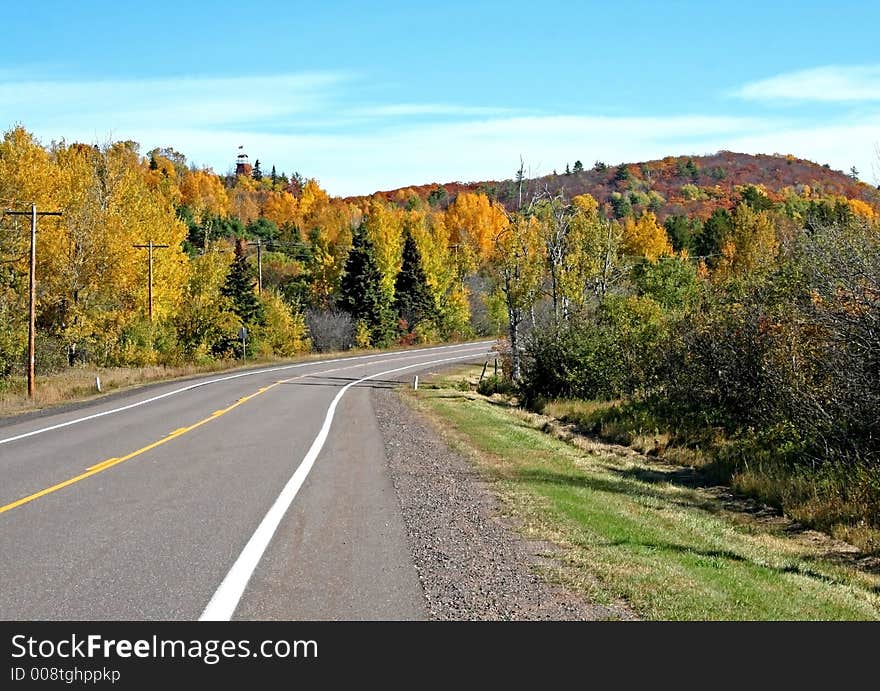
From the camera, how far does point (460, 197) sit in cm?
11281

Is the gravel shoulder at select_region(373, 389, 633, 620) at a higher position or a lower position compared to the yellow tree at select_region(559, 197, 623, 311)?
lower

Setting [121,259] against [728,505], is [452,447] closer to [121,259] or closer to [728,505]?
[728,505]

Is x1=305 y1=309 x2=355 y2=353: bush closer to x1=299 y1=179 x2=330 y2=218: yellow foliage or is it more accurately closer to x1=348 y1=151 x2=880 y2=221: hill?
x1=299 y1=179 x2=330 y2=218: yellow foliage

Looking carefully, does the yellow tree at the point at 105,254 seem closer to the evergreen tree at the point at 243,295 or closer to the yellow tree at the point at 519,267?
the evergreen tree at the point at 243,295

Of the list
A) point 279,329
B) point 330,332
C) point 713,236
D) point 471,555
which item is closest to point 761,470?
point 471,555

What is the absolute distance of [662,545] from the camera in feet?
31.4

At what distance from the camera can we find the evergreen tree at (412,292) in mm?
79062

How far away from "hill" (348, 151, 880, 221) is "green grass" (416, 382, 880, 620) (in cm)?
13116

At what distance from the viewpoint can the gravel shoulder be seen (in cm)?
639

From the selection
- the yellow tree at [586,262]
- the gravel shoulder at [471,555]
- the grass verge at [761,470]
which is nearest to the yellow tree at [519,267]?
the yellow tree at [586,262]

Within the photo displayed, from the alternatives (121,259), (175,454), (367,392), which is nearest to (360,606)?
(175,454)

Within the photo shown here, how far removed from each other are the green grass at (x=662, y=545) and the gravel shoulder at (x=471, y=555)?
0.29 meters

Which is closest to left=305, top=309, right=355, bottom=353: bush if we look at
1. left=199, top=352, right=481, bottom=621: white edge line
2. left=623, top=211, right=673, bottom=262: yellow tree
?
left=623, top=211, right=673, bottom=262: yellow tree

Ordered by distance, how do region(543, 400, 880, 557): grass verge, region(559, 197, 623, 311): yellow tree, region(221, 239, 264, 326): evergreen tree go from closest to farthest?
region(543, 400, 880, 557): grass verge → region(559, 197, 623, 311): yellow tree → region(221, 239, 264, 326): evergreen tree
